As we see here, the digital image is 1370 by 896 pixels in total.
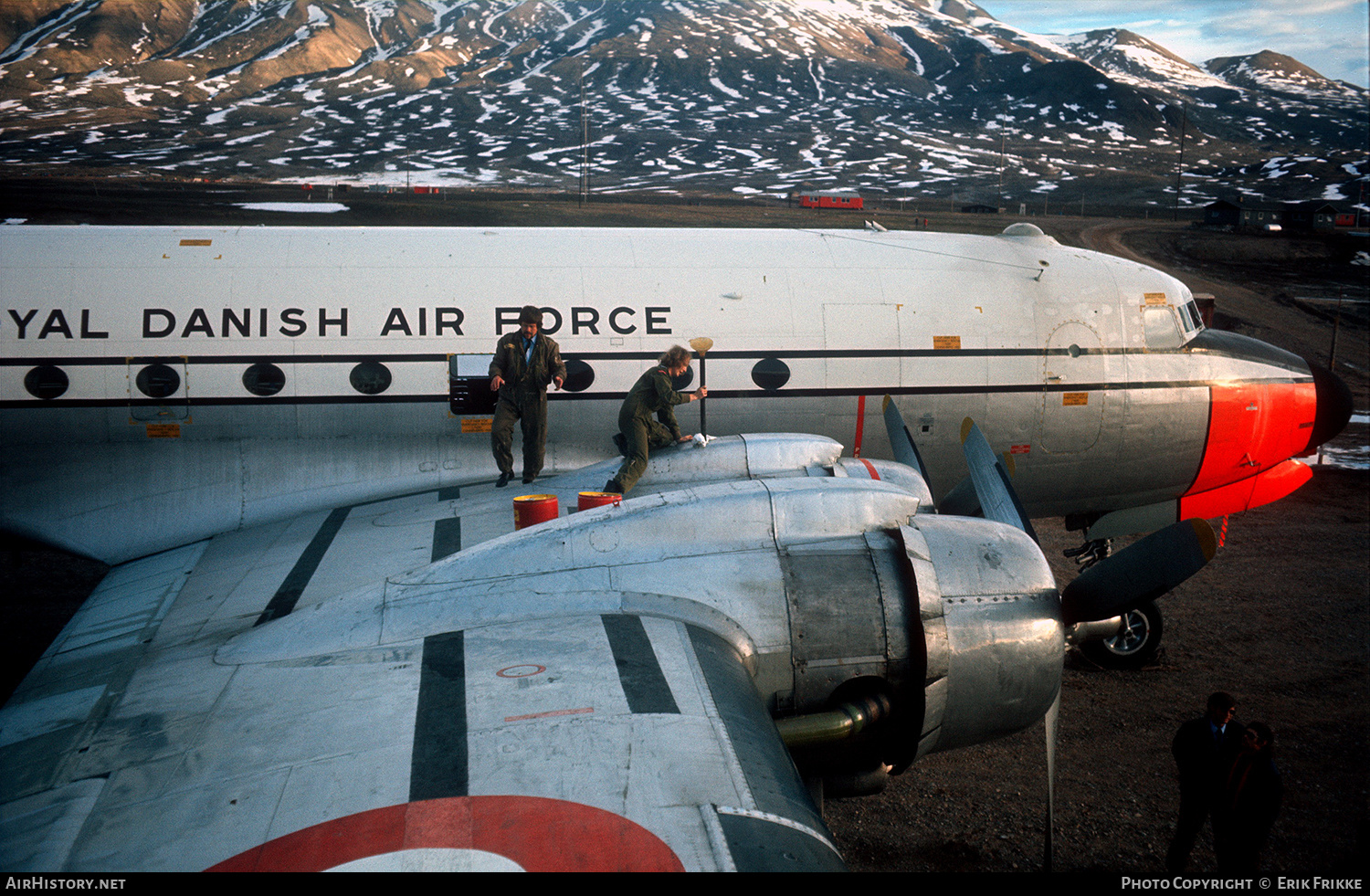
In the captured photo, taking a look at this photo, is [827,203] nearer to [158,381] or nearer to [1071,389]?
[1071,389]

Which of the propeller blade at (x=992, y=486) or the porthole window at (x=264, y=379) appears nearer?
the propeller blade at (x=992, y=486)

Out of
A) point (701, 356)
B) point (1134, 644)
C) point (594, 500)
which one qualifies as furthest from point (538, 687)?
point (1134, 644)

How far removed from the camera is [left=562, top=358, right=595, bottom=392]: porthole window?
961 centimetres

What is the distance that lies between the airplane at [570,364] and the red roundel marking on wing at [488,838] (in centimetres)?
555

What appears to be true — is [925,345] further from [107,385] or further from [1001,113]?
[1001,113]

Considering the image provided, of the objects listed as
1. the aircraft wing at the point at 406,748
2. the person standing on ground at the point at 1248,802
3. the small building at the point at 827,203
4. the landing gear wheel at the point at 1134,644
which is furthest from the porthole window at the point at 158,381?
the small building at the point at 827,203

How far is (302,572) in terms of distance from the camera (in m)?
7.38

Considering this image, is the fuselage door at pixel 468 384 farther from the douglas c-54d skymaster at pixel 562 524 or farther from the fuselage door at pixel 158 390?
the fuselage door at pixel 158 390

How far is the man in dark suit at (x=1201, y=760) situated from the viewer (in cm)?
631

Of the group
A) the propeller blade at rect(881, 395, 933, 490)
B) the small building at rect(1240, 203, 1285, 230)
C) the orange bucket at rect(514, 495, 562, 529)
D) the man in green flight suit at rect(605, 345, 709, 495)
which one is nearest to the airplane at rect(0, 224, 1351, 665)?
the propeller blade at rect(881, 395, 933, 490)

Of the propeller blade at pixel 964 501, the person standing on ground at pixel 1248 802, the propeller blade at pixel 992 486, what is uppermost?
the propeller blade at pixel 992 486

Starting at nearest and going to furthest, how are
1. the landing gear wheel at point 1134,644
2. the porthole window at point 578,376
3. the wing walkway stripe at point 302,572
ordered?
1. the wing walkway stripe at point 302,572
2. the porthole window at point 578,376
3. the landing gear wheel at point 1134,644

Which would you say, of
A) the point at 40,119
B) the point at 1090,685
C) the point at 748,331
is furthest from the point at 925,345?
the point at 40,119

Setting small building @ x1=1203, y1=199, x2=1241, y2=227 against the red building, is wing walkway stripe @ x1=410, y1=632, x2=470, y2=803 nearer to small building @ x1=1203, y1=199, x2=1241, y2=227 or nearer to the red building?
the red building
